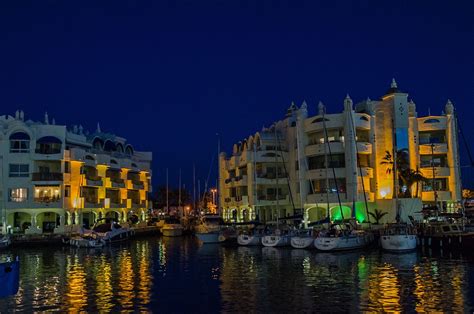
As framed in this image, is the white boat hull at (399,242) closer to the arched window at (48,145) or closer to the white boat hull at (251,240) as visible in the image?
the white boat hull at (251,240)

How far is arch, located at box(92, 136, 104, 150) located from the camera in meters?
101

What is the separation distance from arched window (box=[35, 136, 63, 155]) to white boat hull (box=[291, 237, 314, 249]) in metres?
42.0

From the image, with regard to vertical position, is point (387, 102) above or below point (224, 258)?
above

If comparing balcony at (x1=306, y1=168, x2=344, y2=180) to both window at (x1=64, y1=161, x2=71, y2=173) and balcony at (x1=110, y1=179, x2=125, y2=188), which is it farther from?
balcony at (x1=110, y1=179, x2=125, y2=188)

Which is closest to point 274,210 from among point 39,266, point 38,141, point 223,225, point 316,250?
point 223,225

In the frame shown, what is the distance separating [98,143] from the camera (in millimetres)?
102438

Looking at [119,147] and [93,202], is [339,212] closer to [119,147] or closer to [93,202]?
[93,202]

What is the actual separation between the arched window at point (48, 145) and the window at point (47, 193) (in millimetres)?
5359

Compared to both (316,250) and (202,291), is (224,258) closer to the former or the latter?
(316,250)

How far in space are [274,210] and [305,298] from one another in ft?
206

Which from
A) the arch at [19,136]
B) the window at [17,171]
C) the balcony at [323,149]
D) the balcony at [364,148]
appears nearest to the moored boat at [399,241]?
the balcony at [364,148]

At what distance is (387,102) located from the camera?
81.6m

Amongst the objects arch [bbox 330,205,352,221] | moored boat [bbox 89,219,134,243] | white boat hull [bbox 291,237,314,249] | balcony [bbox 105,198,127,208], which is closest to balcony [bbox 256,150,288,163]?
arch [bbox 330,205,352,221]

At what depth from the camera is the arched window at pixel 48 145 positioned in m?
83.4
